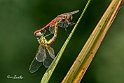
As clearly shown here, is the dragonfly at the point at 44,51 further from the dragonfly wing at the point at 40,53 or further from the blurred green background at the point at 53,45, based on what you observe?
the blurred green background at the point at 53,45

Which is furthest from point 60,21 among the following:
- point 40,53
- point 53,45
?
point 53,45

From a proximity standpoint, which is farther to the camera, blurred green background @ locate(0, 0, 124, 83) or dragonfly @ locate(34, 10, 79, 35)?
blurred green background @ locate(0, 0, 124, 83)

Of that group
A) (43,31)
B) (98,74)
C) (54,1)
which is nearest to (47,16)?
(54,1)

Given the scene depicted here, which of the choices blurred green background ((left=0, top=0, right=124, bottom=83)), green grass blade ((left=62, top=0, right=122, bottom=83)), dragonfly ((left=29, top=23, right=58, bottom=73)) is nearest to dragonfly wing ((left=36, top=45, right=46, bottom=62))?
dragonfly ((left=29, top=23, right=58, bottom=73))

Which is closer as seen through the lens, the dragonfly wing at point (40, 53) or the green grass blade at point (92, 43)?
the green grass blade at point (92, 43)

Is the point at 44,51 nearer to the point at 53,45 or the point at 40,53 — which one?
the point at 40,53

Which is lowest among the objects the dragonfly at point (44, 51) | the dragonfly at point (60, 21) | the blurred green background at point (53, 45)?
the blurred green background at point (53, 45)

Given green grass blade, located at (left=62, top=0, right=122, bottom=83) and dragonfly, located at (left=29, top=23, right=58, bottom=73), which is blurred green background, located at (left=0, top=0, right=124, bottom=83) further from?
green grass blade, located at (left=62, top=0, right=122, bottom=83)

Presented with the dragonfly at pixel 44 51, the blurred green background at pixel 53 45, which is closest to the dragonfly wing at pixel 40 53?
the dragonfly at pixel 44 51

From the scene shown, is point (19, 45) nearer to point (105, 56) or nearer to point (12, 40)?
point (12, 40)
